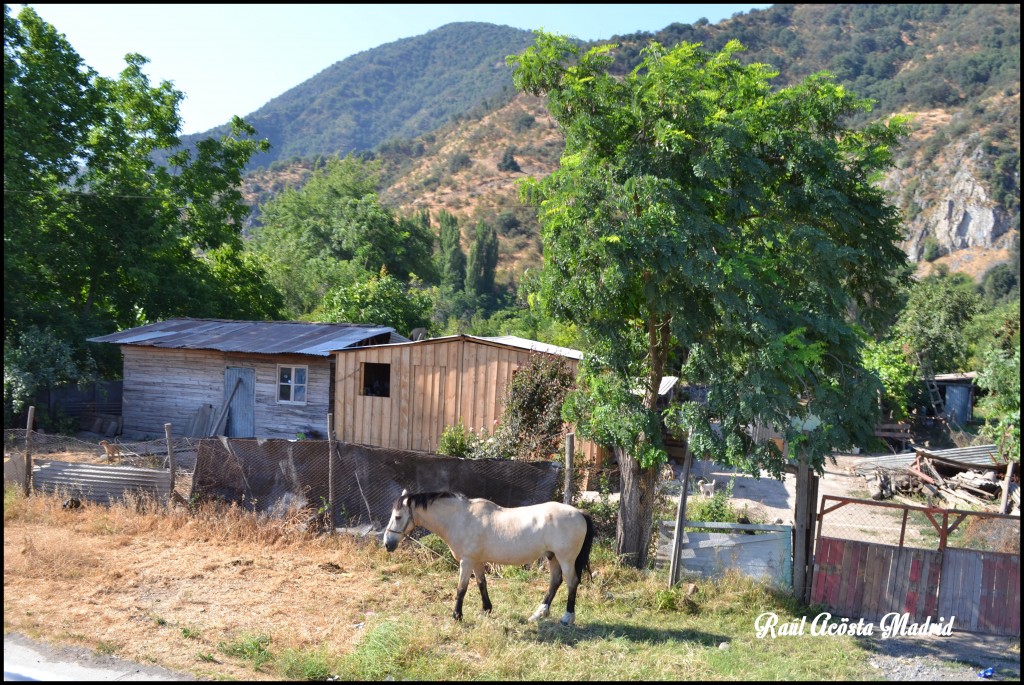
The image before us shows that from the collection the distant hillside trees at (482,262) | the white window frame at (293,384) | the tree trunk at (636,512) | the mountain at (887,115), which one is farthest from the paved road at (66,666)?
the distant hillside trees at (482,262)

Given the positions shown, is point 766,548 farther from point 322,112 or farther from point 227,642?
point 322,112

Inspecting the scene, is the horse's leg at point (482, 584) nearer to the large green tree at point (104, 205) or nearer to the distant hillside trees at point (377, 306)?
the large green tree at point (104, 205)

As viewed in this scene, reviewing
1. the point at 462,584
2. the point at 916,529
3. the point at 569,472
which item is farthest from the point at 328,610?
the point at 916,529

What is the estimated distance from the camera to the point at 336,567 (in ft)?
36.3

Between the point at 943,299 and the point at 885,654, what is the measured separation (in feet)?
102

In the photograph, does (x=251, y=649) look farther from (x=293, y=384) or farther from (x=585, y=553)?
(x=293, y=384)

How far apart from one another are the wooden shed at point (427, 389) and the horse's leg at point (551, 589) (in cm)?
722

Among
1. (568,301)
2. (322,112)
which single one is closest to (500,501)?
(568,301)

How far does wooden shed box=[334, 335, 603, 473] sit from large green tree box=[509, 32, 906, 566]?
19.3 feet

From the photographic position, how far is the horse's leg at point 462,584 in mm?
9172

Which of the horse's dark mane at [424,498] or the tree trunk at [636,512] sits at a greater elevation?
the horse's dark mane at [424,498]

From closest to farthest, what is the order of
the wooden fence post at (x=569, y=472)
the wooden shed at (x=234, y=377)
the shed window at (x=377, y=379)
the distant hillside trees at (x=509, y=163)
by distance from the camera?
the wooden fence post at (x=569, y=472) → the shed window at (x=377, y=379) → the wooden shed at (x=234, y=377) → the distant hillside trees at (x=509, y=163)

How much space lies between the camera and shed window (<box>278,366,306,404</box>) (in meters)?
21.1

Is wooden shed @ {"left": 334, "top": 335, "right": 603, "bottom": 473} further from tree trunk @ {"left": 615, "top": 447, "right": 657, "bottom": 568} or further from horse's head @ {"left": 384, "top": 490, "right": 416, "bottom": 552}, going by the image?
horse's head @ {"left": 384, "top": 490, "right": 416, "bottom": 552}
